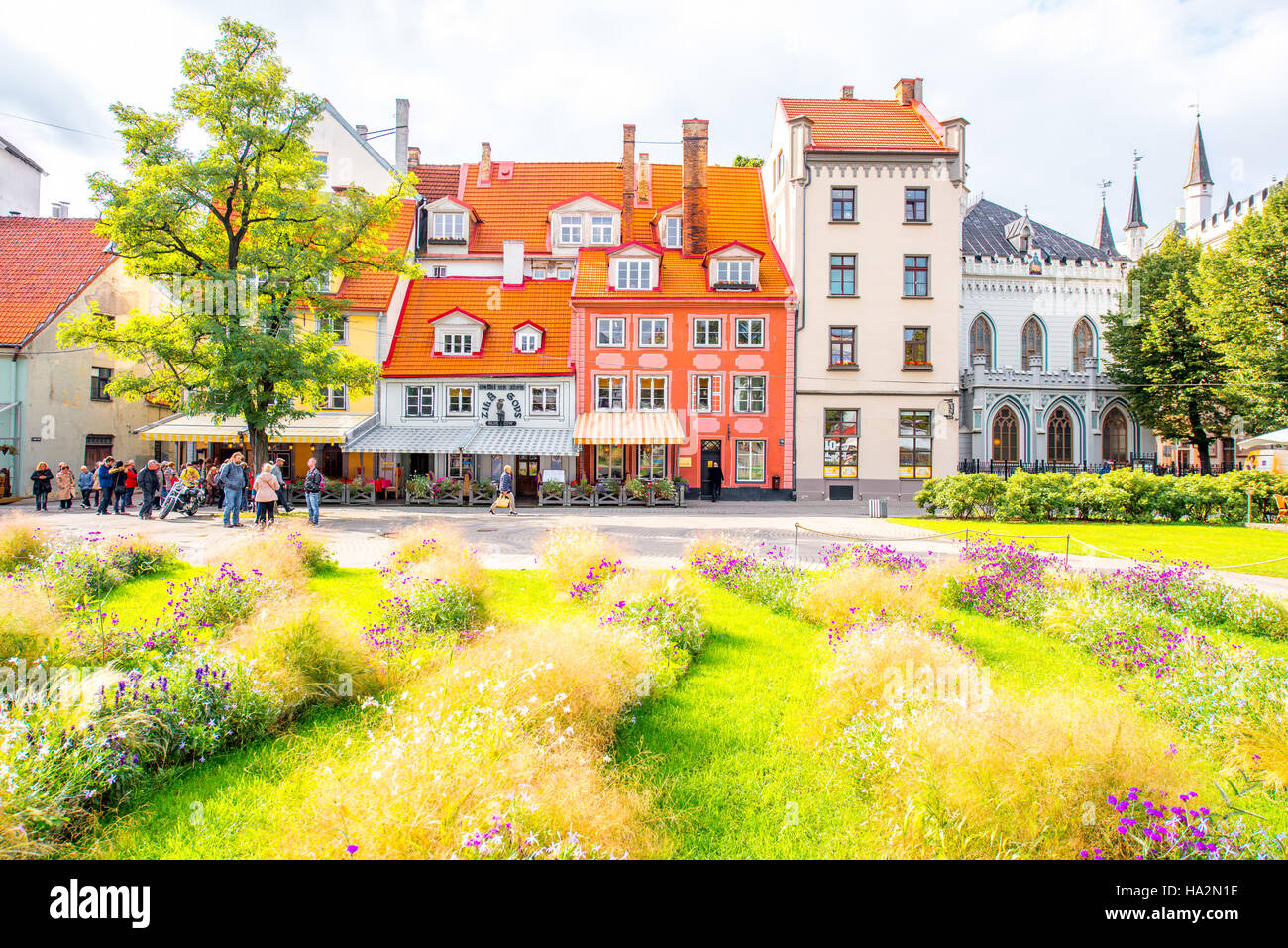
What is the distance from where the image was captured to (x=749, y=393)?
1222 inches

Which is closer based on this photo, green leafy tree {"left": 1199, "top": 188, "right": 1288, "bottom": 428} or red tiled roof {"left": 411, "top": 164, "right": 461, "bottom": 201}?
green leafy tree {"left": 1199, "top": 188, "right": 1288, "bottom": 428}

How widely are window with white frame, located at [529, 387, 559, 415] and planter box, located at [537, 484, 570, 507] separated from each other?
15.4 ft

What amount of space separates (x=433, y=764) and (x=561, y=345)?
29.0 metres

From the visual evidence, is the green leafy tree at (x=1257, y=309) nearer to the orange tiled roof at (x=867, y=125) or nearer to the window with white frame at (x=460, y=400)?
the orange tiled roof at (x=867, y=125)

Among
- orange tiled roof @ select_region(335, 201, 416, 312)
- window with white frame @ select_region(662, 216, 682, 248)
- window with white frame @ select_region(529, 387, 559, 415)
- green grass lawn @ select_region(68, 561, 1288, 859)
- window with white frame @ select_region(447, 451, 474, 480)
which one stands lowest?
green grass lawn @ select_region(68, 561, 1288, 859)

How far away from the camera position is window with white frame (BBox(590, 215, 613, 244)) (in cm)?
3503

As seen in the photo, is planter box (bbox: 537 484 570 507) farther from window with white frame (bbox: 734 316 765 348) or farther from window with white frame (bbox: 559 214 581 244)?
window with white frame (bbox: 559 214 581 244)

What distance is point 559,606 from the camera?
27.2ft

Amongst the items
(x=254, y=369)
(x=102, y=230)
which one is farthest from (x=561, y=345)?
(x=102, y=230)

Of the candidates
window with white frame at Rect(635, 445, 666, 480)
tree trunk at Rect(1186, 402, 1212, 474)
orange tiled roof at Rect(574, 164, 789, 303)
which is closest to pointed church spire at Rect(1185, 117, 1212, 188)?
tree trunk at Rect(1186, 402, 1212, 474)

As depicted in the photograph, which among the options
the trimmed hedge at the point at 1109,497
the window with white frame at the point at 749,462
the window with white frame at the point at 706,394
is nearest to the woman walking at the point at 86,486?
the window with white frame at the point at 706,394

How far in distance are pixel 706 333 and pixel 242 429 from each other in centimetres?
1976

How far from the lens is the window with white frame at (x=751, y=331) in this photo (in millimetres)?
30984
